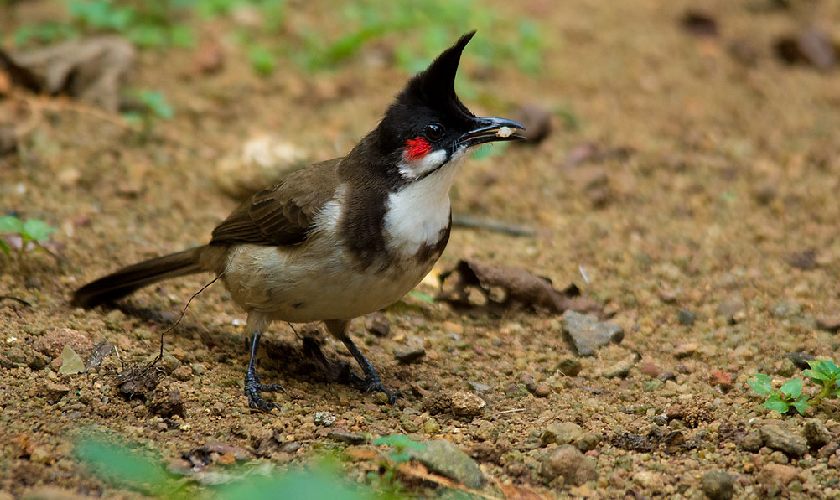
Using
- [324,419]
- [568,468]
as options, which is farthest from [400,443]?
[324,419]

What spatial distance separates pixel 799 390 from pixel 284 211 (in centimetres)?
223

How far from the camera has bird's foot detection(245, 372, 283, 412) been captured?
172 inches

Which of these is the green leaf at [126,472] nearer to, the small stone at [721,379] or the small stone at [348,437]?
the small stone at [348,437]

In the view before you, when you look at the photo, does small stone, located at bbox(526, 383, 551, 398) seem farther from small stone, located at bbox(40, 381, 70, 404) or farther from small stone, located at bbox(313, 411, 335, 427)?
small stone, located at bbox(40, 381, 70, 404)

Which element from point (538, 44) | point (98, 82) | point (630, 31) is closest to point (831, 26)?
point (630, 31)

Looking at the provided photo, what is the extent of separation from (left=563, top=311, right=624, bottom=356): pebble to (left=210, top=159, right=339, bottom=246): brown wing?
1391 mm

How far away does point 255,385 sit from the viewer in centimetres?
452

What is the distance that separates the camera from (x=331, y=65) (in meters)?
8.30

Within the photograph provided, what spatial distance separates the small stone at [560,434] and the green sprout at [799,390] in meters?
0.72

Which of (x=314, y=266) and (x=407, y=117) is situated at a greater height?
(x=407, y=117)

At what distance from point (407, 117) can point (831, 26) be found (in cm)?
639

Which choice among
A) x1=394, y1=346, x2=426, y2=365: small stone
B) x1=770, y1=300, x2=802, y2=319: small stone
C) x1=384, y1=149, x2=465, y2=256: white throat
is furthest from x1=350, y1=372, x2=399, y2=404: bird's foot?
x1=770, y1=300, x2=802, y2=319: small stone

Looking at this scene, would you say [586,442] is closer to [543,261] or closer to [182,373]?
[182,373]

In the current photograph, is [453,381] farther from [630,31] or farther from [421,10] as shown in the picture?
[630,31]
